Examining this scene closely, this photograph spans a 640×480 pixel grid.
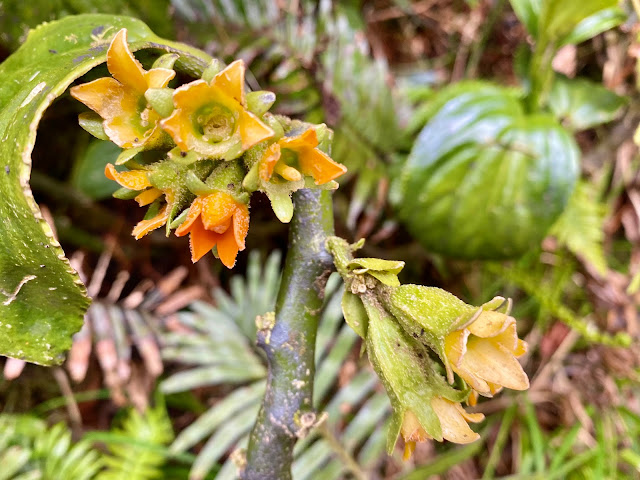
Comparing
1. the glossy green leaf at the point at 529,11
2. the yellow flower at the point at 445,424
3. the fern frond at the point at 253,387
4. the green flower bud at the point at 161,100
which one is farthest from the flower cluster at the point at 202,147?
the glossy green leaf at the point at 529,11

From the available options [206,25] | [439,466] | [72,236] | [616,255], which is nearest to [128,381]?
[72,236]

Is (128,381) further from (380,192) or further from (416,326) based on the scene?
(416,326)

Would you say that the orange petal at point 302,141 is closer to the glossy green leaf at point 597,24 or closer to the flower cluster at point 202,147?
the flower cluster at point 202,147

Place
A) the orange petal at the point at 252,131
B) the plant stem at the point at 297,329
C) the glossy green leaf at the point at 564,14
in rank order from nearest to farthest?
the orange petal at the point at 252,131, the plant stem at the point at 297,329, the glossy green leaf at the point at 564,14

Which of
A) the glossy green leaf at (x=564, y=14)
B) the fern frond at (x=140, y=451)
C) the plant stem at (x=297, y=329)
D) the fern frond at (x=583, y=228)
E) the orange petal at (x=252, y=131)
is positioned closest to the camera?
the orange petal at (x=252, y=131)

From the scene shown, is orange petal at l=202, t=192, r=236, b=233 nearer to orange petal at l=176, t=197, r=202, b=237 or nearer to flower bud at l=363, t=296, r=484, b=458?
orange petal at l=176, t=197, r=202, b=237

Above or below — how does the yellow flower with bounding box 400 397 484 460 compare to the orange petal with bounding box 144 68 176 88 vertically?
below

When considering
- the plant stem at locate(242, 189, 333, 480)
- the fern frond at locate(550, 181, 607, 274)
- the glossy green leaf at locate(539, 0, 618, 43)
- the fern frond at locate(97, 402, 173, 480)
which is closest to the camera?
the plant stem at locate(242, 189, 333, 480)

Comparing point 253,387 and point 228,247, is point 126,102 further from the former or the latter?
point 253,387

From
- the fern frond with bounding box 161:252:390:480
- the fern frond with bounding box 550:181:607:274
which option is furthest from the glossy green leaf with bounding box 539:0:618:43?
the fern frond with bounding box 161:252:390:480
